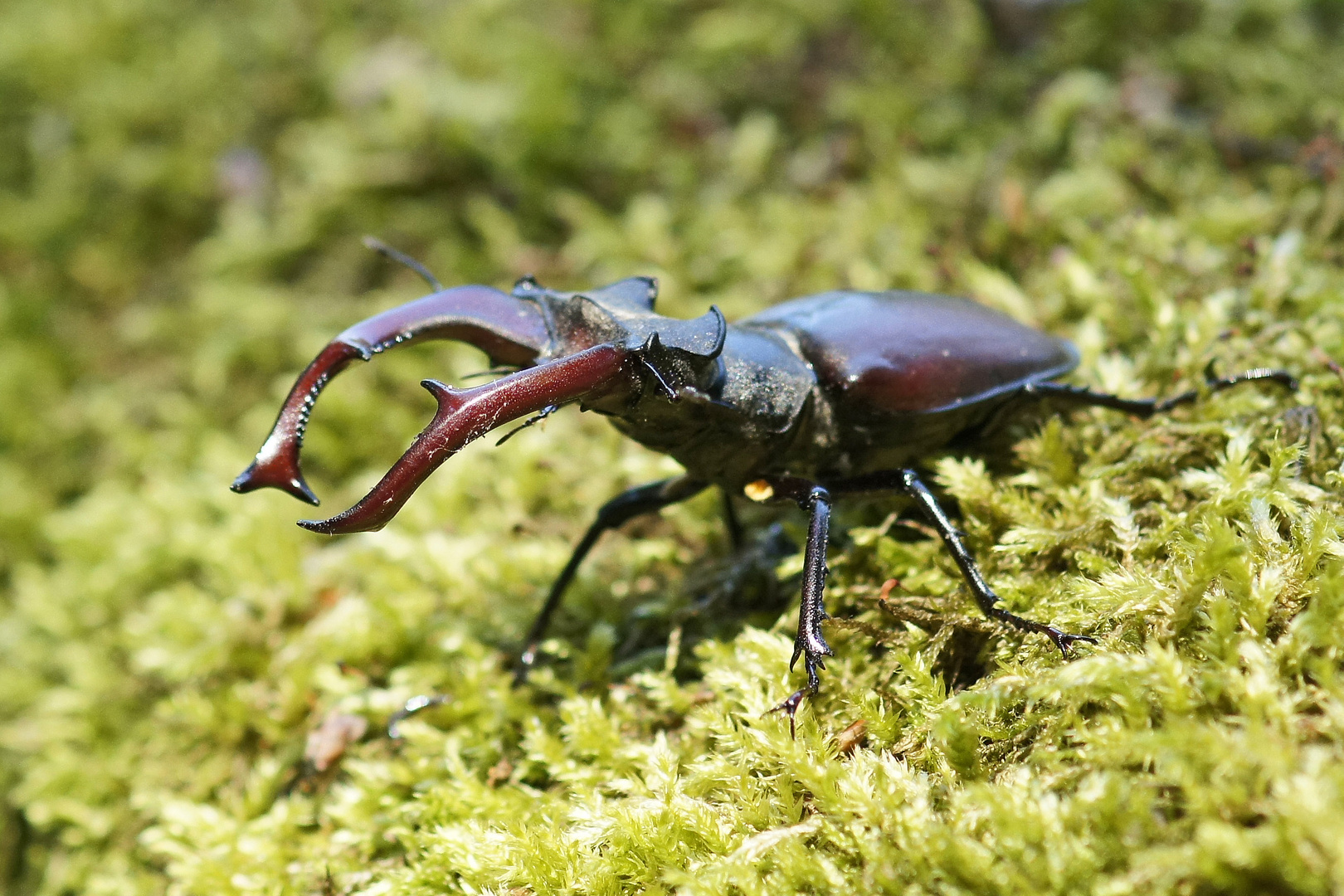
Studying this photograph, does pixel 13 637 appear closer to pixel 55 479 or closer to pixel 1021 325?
pixel 55 479

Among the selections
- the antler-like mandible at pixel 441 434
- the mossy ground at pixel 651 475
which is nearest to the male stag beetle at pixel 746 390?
the antler-like mandible at pixel 441 434

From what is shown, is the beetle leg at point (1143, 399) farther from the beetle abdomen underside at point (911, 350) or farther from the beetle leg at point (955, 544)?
the beetle leg at point (955, 544)

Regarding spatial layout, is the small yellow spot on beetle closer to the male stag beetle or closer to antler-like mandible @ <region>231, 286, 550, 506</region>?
the male stag beetle

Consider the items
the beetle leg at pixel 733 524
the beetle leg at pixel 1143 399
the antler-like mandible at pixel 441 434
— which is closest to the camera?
the antler-like mandible at pixel 441 434

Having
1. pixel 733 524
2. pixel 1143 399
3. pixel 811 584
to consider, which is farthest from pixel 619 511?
pixel 1143 399

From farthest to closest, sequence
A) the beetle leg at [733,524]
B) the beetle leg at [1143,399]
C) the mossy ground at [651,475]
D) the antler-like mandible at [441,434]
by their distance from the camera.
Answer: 1. the beetle leg at [733,524]
2. the beetle leg at [1143,399]
3. the mossy ground at [651,475]
4. the antler-like mandible at [441,434]

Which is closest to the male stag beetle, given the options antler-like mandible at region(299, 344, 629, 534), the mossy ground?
antler-like mandible at region(299, 344, 629, 534)
